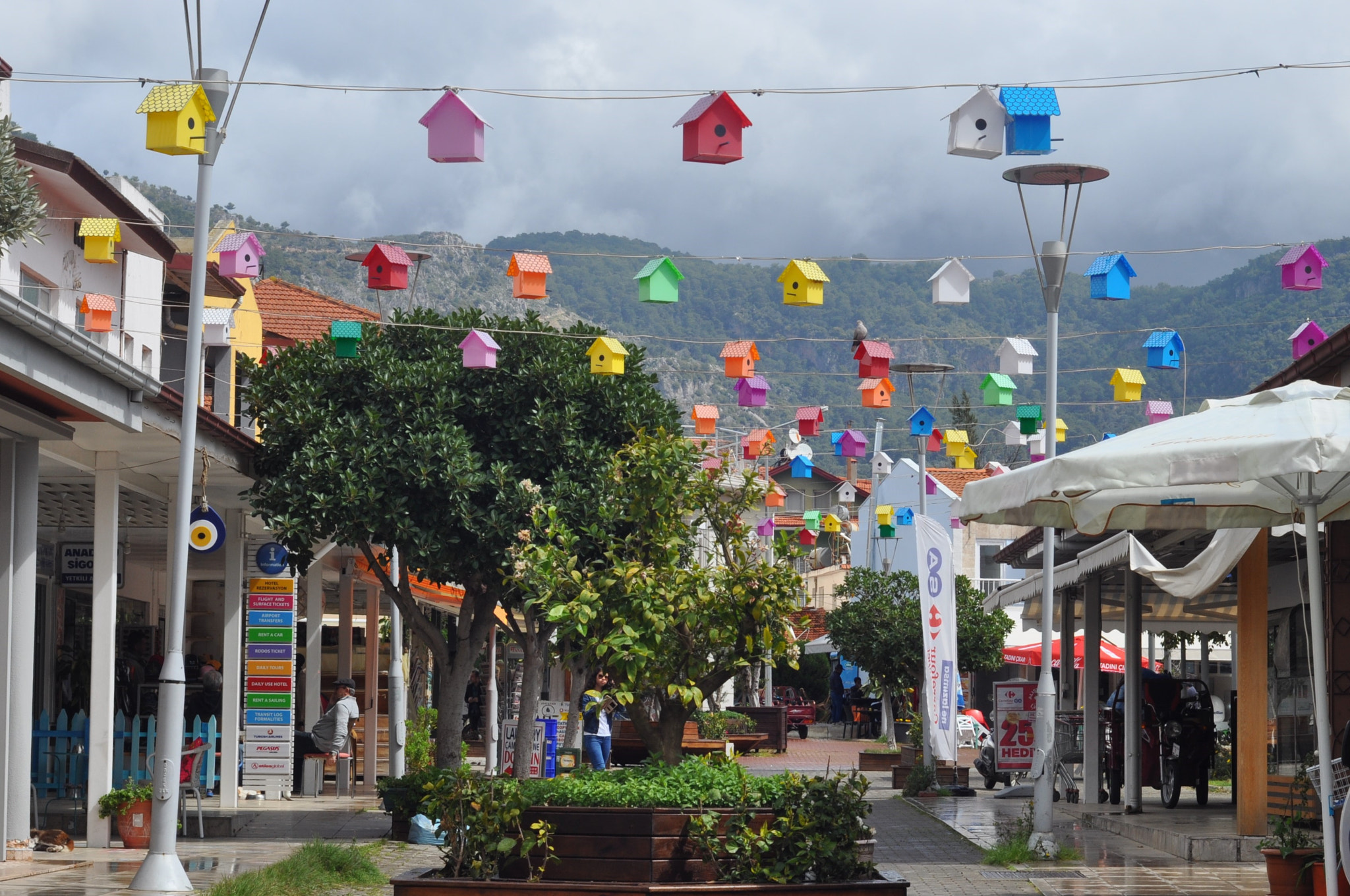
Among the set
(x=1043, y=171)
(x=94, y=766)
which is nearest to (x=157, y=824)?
(x=94, y=766)

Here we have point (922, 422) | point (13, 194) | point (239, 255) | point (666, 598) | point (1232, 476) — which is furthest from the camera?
point (922, 422)

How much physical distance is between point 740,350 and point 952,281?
318cm

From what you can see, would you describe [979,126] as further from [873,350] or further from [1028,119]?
[873,350]

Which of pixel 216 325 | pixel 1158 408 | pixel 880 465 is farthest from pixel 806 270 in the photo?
pixel 880 465

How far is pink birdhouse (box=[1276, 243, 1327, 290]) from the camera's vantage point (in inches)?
561

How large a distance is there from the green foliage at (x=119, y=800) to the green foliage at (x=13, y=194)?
6464 millimetres

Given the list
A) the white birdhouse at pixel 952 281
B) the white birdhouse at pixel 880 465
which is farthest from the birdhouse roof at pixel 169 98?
the white birdhouse at pixel 880 465

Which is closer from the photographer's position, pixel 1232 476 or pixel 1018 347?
pixel 1232 476

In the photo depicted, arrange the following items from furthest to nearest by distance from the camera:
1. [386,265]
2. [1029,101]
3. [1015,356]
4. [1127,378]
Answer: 1. [1015,356]
2. [1127,378]
3. [386,265]
4. [1029,101]

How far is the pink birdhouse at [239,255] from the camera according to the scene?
15.0m

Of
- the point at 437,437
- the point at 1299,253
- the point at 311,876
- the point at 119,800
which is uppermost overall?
the point at 1299,253

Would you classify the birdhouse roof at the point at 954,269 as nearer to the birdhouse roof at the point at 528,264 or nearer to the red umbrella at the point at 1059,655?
the birdhouse roof at the point at 528,264

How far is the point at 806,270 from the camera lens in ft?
46.7

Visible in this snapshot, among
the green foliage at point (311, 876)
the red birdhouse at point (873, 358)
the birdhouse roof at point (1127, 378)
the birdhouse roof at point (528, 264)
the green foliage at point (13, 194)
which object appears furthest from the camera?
the red birdhouse at point (873, 358)
